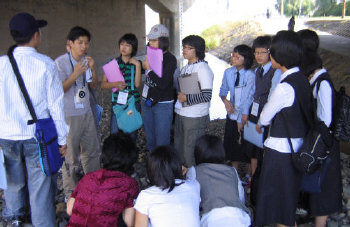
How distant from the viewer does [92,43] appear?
460 inches

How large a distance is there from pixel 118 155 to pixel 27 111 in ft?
2.27

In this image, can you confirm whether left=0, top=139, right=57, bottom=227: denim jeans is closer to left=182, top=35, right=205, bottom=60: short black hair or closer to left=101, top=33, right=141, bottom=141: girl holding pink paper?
left=101, top=33, right=141, bottom=141: girl holding pink paper

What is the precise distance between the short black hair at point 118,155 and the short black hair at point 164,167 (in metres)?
0.24

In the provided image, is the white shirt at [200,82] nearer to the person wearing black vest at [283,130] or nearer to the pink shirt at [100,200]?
the person wearing black vest at [283,130]

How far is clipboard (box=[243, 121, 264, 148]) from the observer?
8.96 feet

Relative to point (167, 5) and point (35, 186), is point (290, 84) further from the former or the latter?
point (167, 5)

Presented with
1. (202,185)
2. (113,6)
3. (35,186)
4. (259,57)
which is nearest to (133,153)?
(202,185)

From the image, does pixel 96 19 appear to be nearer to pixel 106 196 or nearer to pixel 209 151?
pixel 209 151

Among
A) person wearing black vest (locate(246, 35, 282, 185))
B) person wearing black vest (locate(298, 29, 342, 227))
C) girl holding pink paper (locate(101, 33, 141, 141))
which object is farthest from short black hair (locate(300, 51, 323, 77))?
girl holding pink paper (locate(101, 33, 141, 141))

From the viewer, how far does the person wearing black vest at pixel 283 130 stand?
2.05 meters

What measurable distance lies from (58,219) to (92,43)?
32.0ft

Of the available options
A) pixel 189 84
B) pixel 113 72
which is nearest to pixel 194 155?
pixel 189 84

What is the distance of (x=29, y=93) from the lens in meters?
2.06

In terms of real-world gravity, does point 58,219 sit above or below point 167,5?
below
